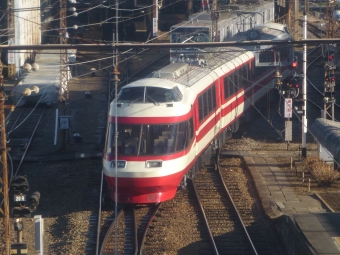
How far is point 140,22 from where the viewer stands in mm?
40094

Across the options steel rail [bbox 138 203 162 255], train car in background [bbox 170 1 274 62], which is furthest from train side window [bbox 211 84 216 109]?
train car in background [bbox 170 1 274 62]

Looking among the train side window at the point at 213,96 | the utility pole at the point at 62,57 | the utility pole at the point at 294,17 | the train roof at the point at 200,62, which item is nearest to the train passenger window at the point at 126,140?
the train roof at the point at 200,62

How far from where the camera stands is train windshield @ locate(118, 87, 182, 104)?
12.4 meters

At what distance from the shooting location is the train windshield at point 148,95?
486 inches

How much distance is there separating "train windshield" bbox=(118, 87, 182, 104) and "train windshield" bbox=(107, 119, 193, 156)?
1.82 ft

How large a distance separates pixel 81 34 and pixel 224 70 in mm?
22752

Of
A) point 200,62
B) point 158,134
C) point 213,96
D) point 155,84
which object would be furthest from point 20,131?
point 158,134

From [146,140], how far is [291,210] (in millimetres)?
2932

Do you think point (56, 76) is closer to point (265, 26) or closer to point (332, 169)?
point (265, 26)

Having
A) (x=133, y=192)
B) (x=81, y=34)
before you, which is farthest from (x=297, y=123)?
(x=81, y=34)

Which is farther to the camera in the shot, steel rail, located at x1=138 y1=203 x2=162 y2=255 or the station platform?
steel rail, located at x1=138 y1=203 x2=162 y2=255

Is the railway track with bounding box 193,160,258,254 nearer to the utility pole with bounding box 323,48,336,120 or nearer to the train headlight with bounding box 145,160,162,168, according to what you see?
the train headlight with bounding box 145,160,162,168

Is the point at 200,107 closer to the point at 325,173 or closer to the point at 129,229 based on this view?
the point at 325,173

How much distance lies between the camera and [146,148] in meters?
11.8
